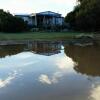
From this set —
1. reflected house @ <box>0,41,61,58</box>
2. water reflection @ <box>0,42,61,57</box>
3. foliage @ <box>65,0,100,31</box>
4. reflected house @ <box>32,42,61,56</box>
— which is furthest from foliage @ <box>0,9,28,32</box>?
reflected house @ <box>32,42,61,56</box>

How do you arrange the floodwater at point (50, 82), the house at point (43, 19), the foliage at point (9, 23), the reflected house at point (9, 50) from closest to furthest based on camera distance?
the floodwater at point (50, 82) < the reflected house at point (9, 50) < the foliage at point (9, 23) < the house at point (43, 19)

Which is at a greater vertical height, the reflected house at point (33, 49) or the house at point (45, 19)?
the house at point (45, 19)

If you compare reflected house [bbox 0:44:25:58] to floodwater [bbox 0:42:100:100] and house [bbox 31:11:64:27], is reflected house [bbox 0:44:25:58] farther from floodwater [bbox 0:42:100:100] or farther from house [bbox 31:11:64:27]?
house [bbox 31:11:64:27]

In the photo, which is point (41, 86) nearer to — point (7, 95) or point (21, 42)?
point (7, 95)

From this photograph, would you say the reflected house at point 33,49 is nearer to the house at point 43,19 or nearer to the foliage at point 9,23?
the foliage at point 9,23

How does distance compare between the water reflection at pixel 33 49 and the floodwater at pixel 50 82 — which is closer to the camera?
the floodwater at pixel 50 82

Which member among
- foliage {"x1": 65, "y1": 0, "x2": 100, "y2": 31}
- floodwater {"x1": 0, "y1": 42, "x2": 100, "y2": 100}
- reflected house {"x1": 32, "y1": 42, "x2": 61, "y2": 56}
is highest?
foliage {"x1": 65, "y1": 0, "x2": 100, "y2": 31}

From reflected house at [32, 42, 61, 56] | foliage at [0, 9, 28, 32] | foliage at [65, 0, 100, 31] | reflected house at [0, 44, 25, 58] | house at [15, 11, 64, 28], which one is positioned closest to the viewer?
reflected house at [0, 44, 25, 58]

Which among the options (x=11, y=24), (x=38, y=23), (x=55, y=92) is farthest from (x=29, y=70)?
(x=38, y=23)

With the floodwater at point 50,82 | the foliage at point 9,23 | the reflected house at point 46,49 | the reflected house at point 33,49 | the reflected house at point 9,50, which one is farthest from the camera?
the foliage at point 9,23

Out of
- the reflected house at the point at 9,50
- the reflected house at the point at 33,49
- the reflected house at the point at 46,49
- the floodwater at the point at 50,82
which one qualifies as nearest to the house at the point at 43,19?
the reflected house at the point at 46,49

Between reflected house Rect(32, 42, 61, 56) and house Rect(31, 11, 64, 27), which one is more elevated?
house Rect(31, 11, 64, 27)

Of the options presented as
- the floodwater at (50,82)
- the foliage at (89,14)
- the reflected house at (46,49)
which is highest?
the foliage at (89,14)

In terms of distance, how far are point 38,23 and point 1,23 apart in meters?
15.5
